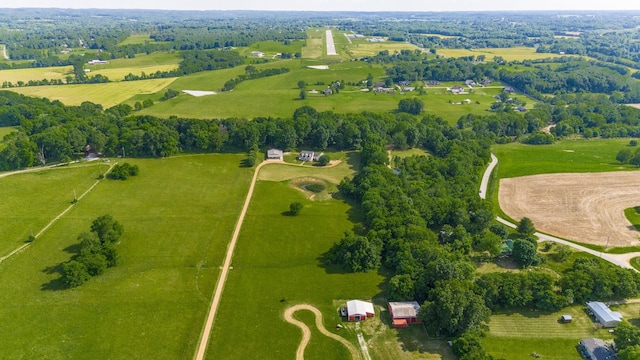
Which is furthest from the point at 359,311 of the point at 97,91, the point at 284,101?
the point at 97,91

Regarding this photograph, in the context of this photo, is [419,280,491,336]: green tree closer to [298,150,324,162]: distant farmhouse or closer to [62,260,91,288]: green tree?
[62,260,91,288]: green tree

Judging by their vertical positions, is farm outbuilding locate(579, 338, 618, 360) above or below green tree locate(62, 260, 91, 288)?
below

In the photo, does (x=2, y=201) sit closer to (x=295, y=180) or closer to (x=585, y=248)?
(x=295, y=180)

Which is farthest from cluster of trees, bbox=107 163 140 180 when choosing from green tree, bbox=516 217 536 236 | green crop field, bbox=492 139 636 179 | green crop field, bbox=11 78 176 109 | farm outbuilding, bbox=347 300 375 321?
green crop field, bbox=492 139 636 179

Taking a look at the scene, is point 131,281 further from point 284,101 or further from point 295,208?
point 284,101

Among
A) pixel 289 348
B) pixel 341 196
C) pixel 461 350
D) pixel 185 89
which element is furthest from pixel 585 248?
pixel 185 89

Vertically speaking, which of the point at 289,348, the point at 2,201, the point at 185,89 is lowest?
the point at 289,348

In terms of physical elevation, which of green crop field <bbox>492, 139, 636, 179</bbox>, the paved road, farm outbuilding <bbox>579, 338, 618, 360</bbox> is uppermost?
green crop field <bbox>492, 139, 636, 179</bbox>

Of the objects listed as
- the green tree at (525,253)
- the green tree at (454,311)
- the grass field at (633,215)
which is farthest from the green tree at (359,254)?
the grass field at (633,215)
